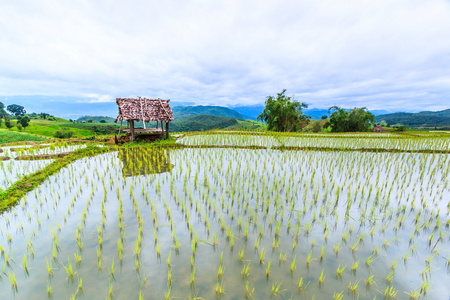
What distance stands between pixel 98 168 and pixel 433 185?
9.30 meters

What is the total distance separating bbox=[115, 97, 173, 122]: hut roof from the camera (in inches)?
385

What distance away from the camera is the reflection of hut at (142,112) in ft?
32.1

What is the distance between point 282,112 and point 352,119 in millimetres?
11337

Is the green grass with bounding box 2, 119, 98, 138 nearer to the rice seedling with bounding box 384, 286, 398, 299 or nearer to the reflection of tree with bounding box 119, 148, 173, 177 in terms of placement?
the reflection of tree with bounding box 119, 148, 173, 177

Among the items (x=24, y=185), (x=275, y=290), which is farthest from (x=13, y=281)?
(x=24, y=185)

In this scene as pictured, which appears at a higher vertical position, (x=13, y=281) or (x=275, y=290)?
(x=13, y=281)

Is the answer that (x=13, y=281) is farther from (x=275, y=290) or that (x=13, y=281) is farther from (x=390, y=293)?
(x=390, y=293)

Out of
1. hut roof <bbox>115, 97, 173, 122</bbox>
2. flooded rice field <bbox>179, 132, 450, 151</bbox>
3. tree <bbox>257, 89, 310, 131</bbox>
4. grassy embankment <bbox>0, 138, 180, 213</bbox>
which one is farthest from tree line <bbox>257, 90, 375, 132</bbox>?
grassy embankment <bbox>0, 138, 180, 213</bbox>

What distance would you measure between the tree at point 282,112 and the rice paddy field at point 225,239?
60.1ft

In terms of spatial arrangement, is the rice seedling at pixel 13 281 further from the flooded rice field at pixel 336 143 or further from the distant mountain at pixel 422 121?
the distant mountain at pixel 422 121

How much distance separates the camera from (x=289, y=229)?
9.30ft

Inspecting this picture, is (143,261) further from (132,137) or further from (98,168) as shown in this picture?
(132,137)

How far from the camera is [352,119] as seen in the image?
83.4 feet

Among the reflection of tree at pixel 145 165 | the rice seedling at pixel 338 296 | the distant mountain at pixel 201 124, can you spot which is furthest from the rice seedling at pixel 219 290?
the distant mountain at pixel 201 124
